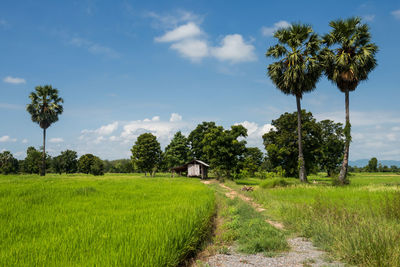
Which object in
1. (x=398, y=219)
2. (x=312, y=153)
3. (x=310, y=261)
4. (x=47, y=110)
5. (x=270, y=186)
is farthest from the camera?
(x=47, y=110)

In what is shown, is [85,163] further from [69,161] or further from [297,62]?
[297,62]

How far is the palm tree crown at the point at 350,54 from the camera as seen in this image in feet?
88.7

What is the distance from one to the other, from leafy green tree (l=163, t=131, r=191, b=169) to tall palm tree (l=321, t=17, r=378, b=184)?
130 ft

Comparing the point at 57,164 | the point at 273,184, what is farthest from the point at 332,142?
the point at 57,164

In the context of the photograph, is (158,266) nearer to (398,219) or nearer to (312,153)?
(398,219)

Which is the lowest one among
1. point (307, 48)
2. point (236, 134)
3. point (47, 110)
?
point (236, 134)

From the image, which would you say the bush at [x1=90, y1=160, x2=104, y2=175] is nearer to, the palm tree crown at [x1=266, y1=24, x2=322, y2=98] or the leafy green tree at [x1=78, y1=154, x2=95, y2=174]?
the leafy green tree at [x1=78, y1=154, x2=95, y2=174]

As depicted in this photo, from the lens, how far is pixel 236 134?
40.5m

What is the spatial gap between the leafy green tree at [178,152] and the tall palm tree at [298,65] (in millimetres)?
35068

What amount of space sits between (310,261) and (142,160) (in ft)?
187

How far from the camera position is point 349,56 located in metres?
27.5

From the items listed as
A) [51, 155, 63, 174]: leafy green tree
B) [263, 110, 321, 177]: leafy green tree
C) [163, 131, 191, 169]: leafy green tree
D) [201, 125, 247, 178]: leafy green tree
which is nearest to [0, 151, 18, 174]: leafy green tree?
[51, 155, 63, 174]: leafy green tree

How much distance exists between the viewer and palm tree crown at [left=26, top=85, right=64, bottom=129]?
48.3 m

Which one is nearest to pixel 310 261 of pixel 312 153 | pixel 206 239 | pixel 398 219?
pixel 206 239
